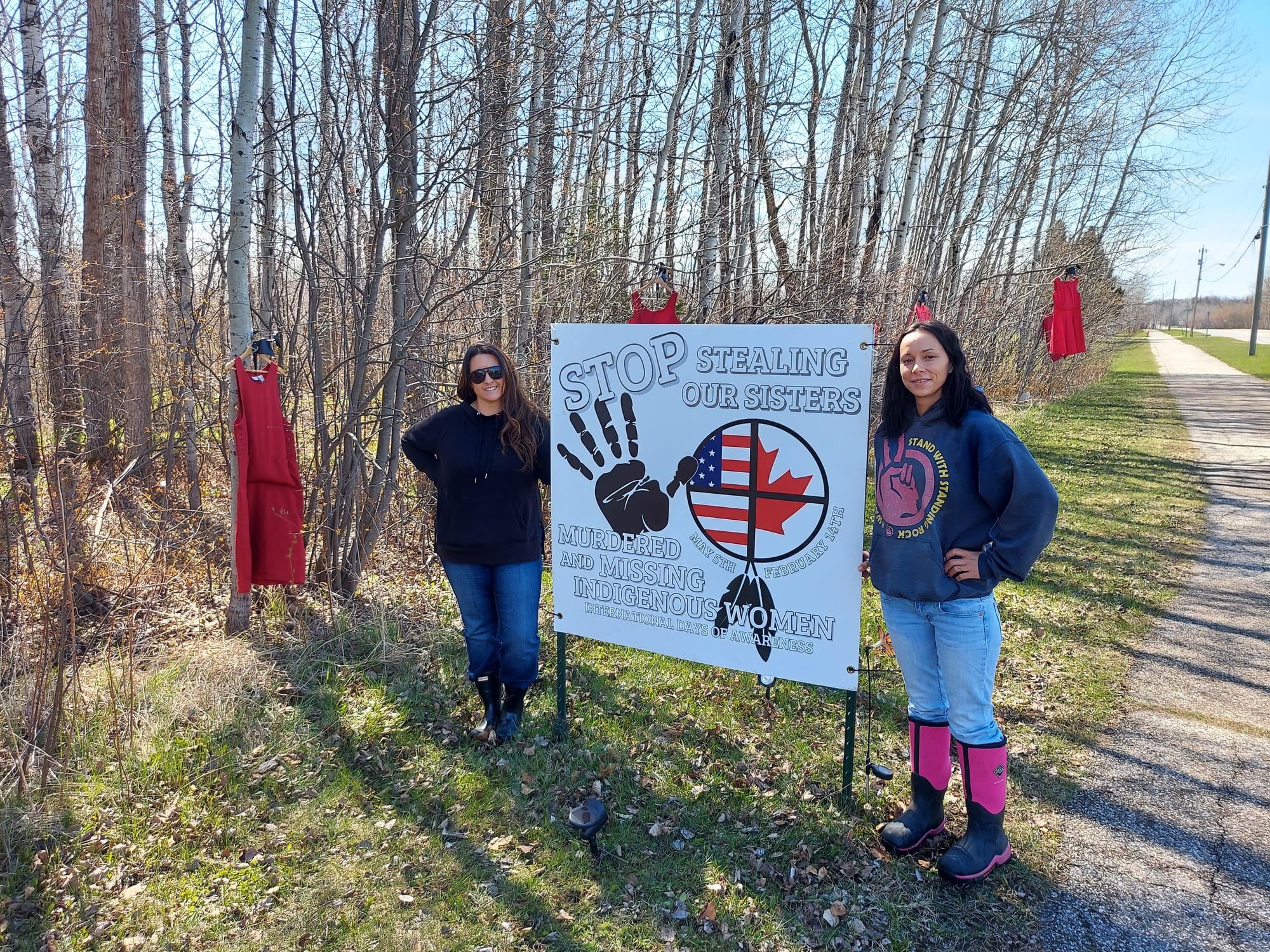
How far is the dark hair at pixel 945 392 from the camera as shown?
273cm

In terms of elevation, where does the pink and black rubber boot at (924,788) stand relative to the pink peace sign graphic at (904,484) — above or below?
below

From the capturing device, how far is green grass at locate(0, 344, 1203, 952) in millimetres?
2803

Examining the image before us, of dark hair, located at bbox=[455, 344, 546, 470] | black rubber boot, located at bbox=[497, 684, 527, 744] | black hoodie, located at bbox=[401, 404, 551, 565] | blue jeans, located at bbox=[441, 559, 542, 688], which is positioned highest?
dark hair, located at bbox=[455, 344, 546, 470]

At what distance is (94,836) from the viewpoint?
10.4ft

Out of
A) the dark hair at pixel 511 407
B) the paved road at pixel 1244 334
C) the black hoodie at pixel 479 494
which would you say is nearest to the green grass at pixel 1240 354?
the paved road at pixel 1244 334

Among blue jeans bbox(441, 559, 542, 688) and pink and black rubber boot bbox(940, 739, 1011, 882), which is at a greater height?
blue jeans bbox(441, 559, 542, 688)

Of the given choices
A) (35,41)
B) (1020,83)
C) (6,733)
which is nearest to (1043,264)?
(1020,83)

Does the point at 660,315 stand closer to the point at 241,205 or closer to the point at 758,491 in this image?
the point at 758,491

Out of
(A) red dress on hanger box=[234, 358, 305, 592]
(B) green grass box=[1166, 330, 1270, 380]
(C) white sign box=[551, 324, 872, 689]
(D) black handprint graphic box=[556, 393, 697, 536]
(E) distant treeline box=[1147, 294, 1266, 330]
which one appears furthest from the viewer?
(E) distant treeline box=[1147, 294, 1266, 330]

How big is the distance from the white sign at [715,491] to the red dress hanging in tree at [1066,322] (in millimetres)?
9826

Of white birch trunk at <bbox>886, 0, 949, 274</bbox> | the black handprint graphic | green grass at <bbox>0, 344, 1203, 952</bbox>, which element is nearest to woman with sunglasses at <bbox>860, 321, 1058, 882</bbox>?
green grass at <bbox>0, 344, 1203, 952</bbox>

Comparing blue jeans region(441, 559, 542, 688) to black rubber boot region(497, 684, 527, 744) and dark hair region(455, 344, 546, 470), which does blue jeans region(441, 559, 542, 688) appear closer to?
black rubber boot region(497, 684, 527, 744)

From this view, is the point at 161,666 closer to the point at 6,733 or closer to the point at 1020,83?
the point at 6,733

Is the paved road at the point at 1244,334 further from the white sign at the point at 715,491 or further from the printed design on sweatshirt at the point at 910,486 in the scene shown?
the printed design on sweatshirt at the point at 910,486
